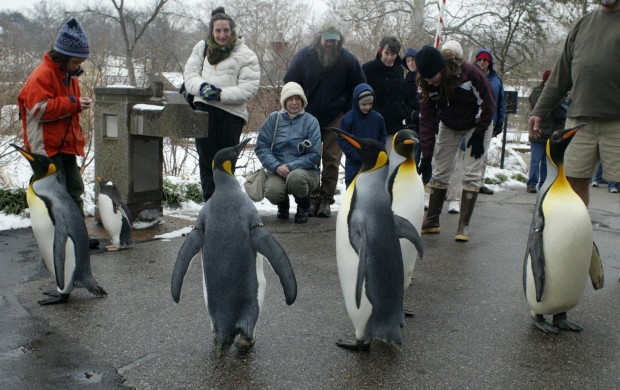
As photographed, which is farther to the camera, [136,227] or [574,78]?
[136,227]

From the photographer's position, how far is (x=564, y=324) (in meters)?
3.17

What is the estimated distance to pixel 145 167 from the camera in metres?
5.41

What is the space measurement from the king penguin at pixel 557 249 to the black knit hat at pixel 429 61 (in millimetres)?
1734

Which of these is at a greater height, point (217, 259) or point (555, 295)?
point (217, 259)

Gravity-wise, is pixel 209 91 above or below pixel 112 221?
above

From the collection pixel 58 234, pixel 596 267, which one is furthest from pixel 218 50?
pixel 596 267

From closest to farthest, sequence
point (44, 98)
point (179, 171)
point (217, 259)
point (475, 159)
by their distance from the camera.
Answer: point (217, 259), point (44, 98), point (475, 159), point (179, 171)

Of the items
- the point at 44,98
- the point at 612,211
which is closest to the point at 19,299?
the point at 44,98

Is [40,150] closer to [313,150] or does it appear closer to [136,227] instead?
[136,227]

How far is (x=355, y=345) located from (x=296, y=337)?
1.07 feet

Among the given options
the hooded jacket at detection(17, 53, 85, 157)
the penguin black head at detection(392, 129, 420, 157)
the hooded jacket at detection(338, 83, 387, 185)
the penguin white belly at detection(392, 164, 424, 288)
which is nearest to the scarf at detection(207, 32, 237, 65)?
the hooded jacket at detection(338, 83, 387, 185)

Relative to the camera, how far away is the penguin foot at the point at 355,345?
2.77 m

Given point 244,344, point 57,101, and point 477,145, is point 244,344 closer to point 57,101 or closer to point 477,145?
point 57,101

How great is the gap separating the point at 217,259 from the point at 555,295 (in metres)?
1.67
